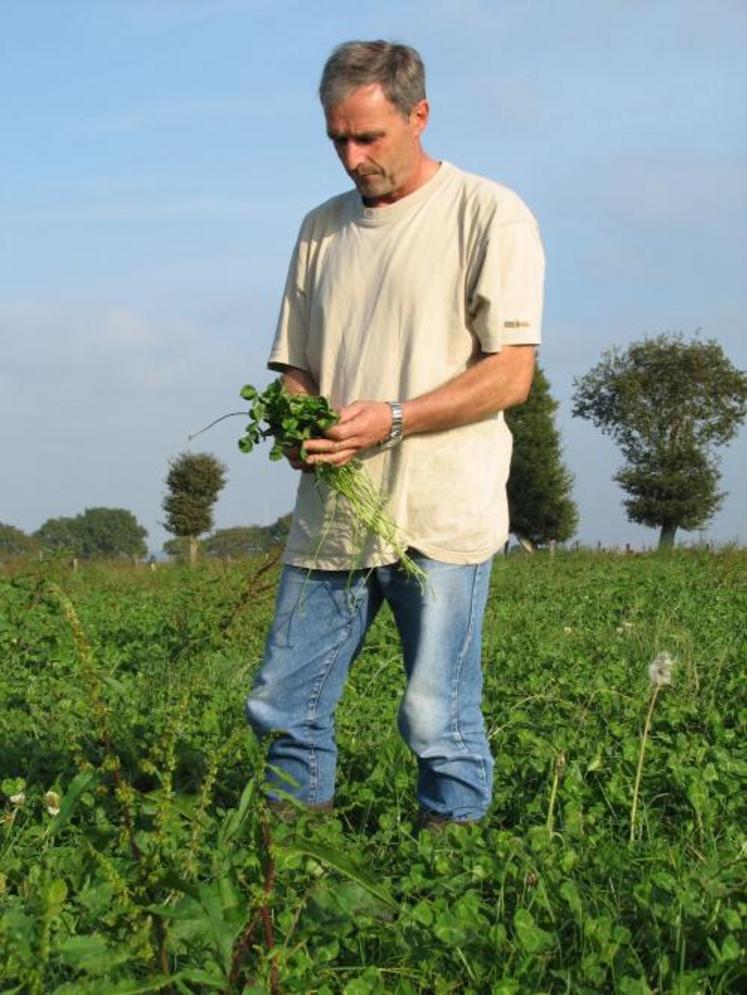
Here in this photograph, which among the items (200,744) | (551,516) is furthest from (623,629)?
(551,516)

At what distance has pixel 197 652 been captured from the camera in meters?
7.48

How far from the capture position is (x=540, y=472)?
50594 millimetres

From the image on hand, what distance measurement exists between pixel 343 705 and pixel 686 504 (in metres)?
49.0

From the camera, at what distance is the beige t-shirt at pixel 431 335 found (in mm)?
4035

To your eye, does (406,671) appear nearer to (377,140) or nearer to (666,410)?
(377,140)

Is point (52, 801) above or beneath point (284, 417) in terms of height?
beneath

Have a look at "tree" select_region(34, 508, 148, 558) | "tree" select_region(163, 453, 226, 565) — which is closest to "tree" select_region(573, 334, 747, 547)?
"tree" select_region(163, 453, 226, 565)

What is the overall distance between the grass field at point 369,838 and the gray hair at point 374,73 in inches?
70.7

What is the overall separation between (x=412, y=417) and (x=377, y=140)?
85 centimetres

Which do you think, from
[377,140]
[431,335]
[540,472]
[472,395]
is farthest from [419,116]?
[540,472]

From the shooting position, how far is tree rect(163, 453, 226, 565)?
40.7m

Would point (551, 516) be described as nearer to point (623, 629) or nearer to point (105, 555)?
point (105, 555)

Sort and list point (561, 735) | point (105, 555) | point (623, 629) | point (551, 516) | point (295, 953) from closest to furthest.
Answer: point (295, 953)
point (561, 735)
point (623, 629)
point (105, 555)
point (551, 516)

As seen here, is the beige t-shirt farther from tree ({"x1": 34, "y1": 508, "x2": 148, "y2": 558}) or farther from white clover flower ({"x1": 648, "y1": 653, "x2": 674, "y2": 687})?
tree ({"x1": 34, "y1": 508, "x2": 148, "y2": 558})
